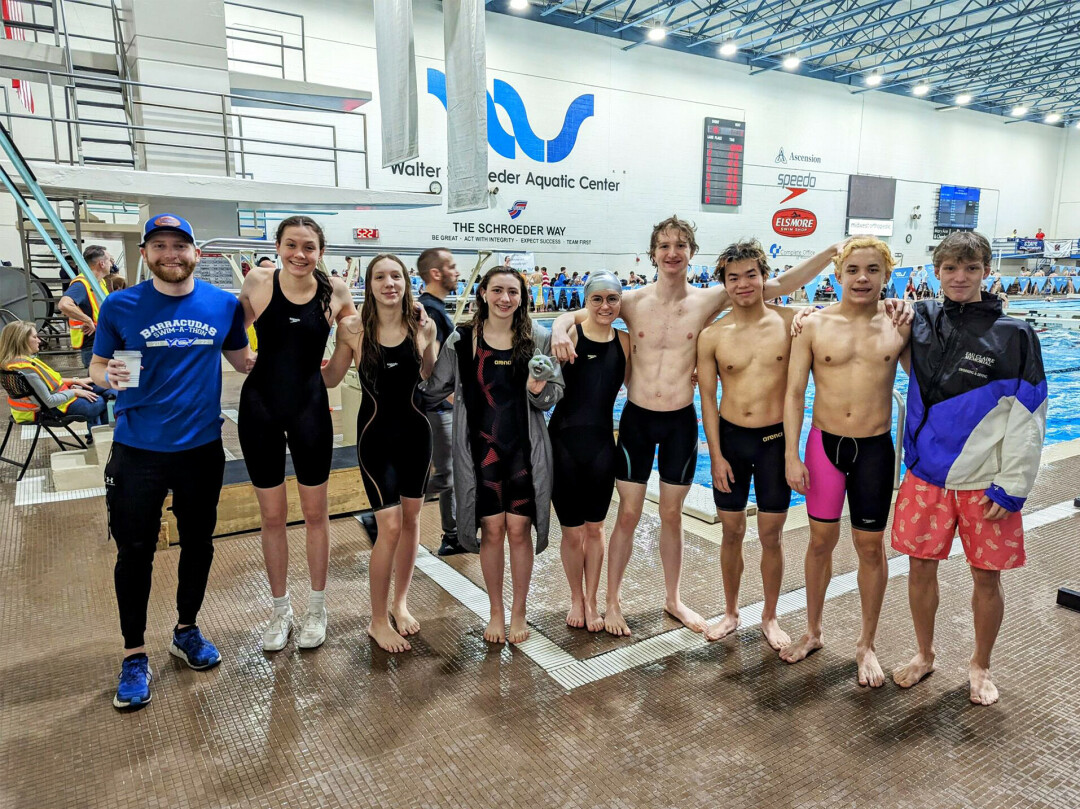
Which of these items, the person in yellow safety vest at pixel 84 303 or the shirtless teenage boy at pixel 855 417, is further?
the person in yellow safety vest at pixel 84 303

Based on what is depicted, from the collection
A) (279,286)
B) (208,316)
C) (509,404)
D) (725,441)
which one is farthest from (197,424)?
(725,441)

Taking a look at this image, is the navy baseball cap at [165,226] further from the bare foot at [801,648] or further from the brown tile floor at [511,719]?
the bare foot at [801,648]

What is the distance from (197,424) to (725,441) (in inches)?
90.1

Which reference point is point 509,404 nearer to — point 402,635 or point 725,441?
point 725,441

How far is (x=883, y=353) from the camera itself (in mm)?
2754

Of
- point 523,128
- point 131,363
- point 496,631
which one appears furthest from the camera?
point 523,128

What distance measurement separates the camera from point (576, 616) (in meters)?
3.29

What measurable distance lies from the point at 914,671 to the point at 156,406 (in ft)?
10.8

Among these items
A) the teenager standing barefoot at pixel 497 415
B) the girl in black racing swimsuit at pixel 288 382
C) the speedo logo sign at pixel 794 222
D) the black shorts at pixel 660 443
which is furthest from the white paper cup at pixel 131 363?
the speedo logo sign at pixel 794 222

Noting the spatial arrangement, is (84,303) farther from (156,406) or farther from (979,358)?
(979,358)

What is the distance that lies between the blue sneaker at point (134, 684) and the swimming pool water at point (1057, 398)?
4675mm

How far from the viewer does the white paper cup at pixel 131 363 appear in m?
2.46

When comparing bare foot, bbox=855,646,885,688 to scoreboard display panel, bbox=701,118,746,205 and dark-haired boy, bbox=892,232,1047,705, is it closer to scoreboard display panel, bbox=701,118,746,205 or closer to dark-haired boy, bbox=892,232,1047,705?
dark-haired boy, bbox=892,232,1047,705

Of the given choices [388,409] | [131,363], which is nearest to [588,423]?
[388,409]
